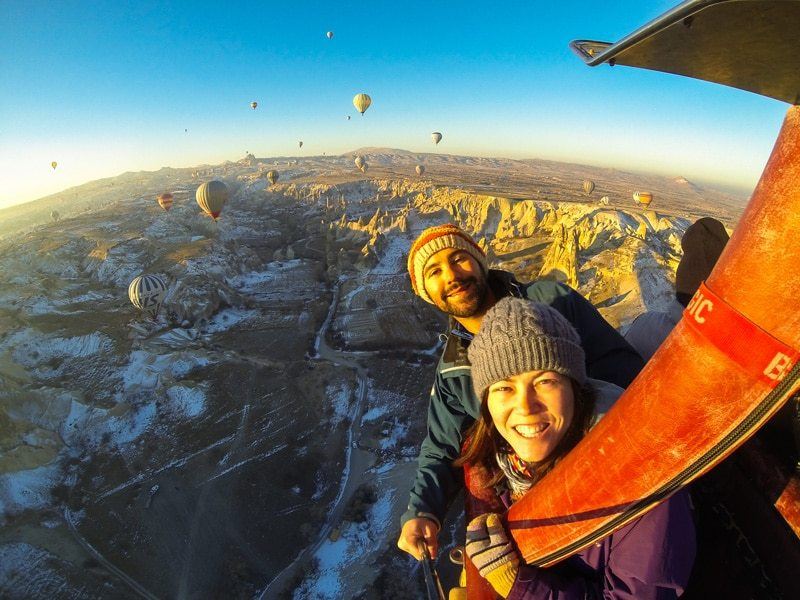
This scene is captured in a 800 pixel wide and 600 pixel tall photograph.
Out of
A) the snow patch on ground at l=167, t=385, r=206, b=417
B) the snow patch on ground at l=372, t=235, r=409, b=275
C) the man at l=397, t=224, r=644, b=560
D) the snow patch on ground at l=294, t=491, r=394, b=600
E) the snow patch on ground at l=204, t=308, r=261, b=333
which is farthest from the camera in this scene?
the snow patch on ground at l=372, t=235, r=409, b=275

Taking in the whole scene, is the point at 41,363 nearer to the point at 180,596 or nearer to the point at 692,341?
the point at 180,596

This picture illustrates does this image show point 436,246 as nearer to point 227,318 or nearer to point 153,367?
point 153,367

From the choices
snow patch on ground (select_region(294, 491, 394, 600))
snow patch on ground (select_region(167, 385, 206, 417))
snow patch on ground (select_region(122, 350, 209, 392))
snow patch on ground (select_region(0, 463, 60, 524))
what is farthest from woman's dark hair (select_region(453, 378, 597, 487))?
snow patch on ground (select_region(122, 350, 209, 392))

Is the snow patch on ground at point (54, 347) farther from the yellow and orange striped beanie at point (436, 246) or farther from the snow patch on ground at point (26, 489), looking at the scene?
the yellow and orange striped beanie at point (436, 246)

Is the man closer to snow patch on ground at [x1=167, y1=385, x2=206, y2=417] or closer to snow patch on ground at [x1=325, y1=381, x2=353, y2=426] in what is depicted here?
snow patch on ground at [x1=325, y1=381, x2=353, y2=426]

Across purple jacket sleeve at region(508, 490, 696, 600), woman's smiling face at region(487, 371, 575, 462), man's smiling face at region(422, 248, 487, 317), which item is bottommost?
purple jacket sleeve at region(508, 490, 696, 600)

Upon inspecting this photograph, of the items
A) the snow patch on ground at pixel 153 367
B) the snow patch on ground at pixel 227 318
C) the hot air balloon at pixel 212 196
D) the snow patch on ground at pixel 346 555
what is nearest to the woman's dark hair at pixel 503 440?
the snow patch on ground at pixel 346 555

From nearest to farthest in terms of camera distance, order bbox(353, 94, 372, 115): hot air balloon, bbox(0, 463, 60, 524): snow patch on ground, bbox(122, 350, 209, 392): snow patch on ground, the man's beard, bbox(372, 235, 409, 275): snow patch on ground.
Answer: the man's beard, bbox(0, 463, 60, 524): snow patch on ground, bbox(122, 350, 209, 392): snow patch on ground, bbox(372, 235, 409, 275): snow patch on ground, bbox(353, 94, 372, 115): hot air balloon

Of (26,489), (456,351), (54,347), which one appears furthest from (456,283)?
(54,347)

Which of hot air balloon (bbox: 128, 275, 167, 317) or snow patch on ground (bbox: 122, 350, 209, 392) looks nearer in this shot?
snow patch on ground (bbox: 122, 350, 209, 392)
